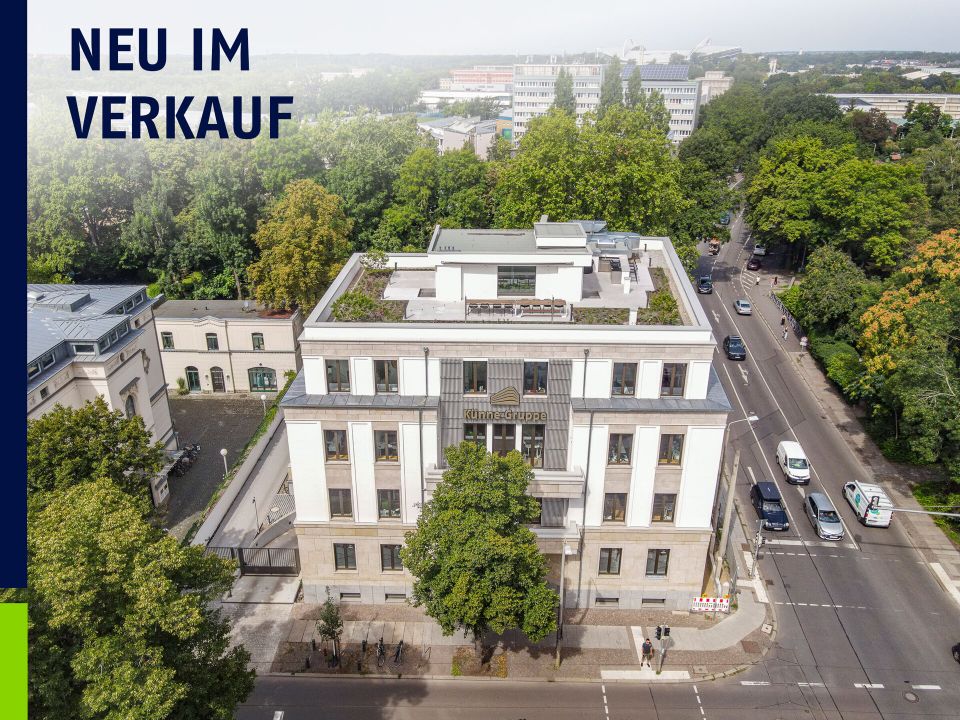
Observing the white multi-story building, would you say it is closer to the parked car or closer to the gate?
the gate

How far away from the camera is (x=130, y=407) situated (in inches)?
2121

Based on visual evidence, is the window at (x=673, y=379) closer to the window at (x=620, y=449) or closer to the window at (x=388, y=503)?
the window at (x=620, y=449)

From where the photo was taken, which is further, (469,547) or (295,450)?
(295,450)

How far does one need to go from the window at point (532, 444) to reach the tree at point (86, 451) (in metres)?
20.6

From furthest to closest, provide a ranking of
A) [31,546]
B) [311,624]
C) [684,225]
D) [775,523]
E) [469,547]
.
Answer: [684,225]
[775,523]
[311,624]
[469,547]
[31,546]

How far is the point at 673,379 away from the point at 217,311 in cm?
5048

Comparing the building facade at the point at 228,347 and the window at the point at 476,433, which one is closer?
the window at the point at 476,433

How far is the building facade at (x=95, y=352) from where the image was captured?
4875cm

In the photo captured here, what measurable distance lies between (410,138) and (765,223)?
5348cm

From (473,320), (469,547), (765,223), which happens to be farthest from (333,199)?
(765,223)

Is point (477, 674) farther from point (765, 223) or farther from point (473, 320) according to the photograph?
point (765, 223)

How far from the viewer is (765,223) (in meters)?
→ 102

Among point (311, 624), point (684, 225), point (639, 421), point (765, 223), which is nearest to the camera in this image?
point (639, 421)

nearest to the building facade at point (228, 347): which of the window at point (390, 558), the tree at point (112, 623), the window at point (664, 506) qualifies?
the window at point (390, 558)
